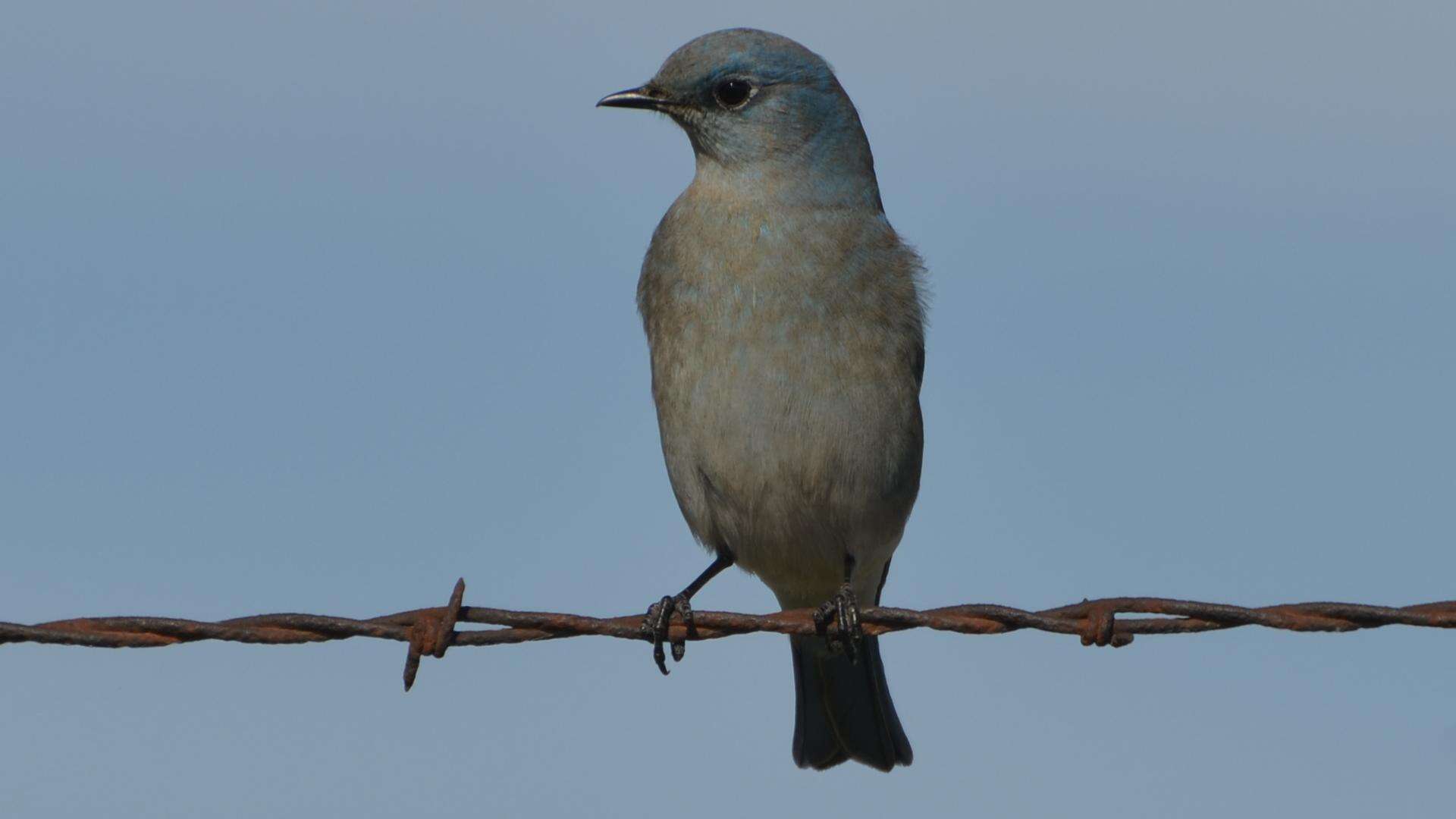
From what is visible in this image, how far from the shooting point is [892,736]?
7527 mm

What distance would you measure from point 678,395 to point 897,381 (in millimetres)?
884

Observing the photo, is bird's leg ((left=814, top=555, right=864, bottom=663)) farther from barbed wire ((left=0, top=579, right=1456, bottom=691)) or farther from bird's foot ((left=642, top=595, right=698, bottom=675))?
barbed wire ((left=0, top=579, right=1456, bottom=691))

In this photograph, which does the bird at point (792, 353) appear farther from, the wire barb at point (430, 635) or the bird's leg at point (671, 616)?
the wire barb at point (430, 635)

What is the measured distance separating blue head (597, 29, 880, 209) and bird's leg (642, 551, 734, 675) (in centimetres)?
170

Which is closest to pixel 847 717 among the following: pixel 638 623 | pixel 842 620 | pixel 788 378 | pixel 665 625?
pixel 788 378

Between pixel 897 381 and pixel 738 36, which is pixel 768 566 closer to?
pixel 897 381

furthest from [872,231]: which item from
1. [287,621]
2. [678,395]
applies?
[287,621]

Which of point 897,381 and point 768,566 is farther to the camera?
point 768,566

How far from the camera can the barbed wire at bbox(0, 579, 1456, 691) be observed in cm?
407

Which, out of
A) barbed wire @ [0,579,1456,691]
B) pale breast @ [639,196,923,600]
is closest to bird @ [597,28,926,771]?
pale breast @ [639,196,923,600]

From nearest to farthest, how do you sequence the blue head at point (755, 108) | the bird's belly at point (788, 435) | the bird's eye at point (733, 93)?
the bird's belly at point (788, 435), the blue head at point (755, 108), the bird's eye at point (733, 93)

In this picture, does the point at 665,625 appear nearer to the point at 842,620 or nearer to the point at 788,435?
the point at 842,620

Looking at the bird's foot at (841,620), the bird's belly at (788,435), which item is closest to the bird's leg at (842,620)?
the bird's foot at (841,620)

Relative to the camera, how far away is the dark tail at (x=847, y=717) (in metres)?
7.52
